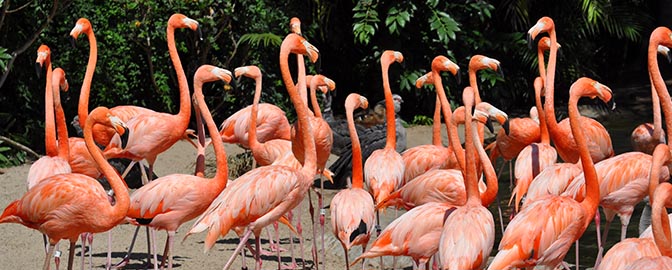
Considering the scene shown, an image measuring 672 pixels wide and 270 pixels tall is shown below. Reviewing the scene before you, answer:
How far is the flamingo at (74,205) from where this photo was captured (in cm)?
479

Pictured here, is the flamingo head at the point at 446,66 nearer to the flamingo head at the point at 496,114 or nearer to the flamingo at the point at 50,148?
the flamingo head at the point at 496,114

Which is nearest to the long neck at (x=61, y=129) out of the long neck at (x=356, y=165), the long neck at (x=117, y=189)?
the long neck at (x=117, y=189)

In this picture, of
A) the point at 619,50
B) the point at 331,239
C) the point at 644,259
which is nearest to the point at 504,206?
the point at 331,239

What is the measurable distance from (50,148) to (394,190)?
199 centimetres

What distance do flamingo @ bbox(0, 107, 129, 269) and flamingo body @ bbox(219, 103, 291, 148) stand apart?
2331 mm

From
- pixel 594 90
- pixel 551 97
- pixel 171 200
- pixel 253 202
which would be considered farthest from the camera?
pixel 551 97

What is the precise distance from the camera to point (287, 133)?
294 inches

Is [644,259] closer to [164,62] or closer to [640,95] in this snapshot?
[164,62]

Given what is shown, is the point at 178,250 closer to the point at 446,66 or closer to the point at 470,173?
the point at 446,66

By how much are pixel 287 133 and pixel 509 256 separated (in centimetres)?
332

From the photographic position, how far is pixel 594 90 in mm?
5246

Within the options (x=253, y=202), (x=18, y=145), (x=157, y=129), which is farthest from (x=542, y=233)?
(x=18, y=145)

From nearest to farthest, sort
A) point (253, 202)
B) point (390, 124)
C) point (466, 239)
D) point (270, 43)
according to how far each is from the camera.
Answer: point (466, 239) < point (253, 202) < point (390, 124) < point (270, 43)

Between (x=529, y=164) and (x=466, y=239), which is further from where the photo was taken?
(x=529, y=164)
